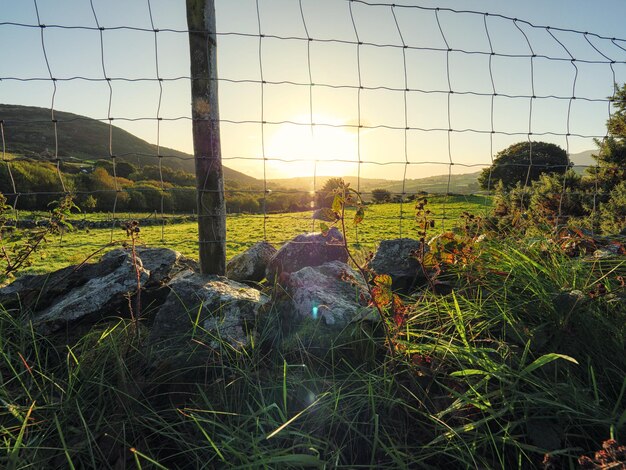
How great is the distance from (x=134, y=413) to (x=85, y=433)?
23 cm

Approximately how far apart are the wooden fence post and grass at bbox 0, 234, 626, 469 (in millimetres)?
1270

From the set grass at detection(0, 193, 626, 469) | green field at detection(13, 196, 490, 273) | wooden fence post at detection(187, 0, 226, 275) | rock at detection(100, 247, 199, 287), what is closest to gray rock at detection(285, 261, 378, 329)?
grass at detection(0, 193, 626, 469)

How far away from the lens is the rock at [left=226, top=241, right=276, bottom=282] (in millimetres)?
4270

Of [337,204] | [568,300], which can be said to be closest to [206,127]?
[337,204]

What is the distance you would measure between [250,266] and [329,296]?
1.45 m

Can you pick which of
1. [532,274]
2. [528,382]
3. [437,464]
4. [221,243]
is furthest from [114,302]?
[532,274]

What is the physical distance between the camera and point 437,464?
182 centimetres

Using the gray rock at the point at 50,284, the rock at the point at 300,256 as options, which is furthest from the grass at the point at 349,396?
the rock at the point at 300,256

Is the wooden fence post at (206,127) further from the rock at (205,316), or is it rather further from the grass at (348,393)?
the grass at (348,393)

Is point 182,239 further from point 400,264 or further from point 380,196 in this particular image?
point 380,196

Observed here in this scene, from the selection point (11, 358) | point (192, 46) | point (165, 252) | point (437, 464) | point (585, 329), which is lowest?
point (437, 464)

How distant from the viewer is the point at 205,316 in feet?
9.16

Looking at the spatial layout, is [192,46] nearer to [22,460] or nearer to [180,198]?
[22,460]

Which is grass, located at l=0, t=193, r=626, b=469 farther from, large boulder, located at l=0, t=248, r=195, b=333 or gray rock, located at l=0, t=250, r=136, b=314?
gray rock, located at l=0, t=250, r=136, b=314
